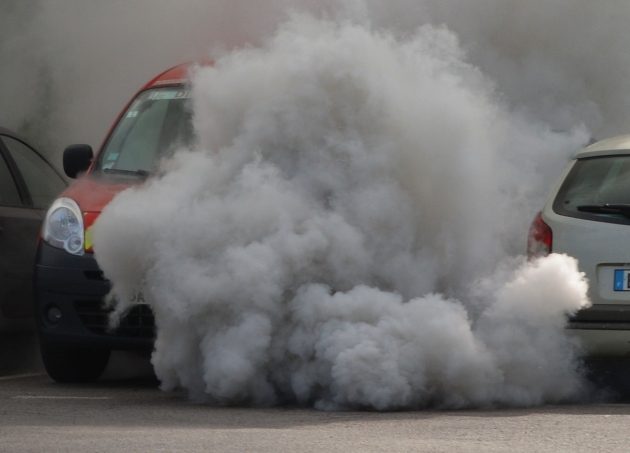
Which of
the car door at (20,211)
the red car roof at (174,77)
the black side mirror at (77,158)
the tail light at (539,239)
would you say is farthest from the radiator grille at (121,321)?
the tail light at (539,239)

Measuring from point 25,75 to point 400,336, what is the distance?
8.27 metres

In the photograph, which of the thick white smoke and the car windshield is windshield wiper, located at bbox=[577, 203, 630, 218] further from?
the car windshield

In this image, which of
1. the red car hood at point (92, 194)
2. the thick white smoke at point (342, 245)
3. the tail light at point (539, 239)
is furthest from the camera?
the red car hood at point (92, 194)

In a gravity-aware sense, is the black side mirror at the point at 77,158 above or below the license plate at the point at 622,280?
above

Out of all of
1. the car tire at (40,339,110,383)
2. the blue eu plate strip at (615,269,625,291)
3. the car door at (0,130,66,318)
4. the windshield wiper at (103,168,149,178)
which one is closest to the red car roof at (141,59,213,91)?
the windshield wiper at (103,168,149,178)

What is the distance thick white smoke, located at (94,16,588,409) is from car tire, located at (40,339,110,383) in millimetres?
1009

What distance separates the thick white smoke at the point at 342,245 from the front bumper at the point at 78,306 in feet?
1.42

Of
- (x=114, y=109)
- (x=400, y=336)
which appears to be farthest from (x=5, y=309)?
(x=114, y=109)

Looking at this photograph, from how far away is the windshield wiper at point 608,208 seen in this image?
945cm

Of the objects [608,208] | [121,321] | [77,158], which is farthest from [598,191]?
[77,158]

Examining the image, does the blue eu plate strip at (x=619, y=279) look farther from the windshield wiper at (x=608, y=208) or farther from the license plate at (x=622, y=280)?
the windshield wiper at (x=608, y=208)

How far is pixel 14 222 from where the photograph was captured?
11430mm

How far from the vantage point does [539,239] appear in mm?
9617

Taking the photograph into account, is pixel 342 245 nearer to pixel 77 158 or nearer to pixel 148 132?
pixel 148 132
